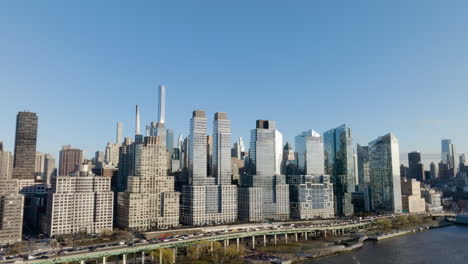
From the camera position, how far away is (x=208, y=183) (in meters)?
179

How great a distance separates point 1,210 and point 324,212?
149m

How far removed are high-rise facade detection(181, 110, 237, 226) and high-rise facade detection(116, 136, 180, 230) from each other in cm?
976

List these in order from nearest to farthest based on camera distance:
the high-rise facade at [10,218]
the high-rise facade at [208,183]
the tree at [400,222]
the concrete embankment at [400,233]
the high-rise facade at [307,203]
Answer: the high-rise facade at [10,218], the concrete embankment at [400,233], the high-rise facade at [208,183], the tree at [400,222], the high-rise facade at [307,203]

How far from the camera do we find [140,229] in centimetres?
14875

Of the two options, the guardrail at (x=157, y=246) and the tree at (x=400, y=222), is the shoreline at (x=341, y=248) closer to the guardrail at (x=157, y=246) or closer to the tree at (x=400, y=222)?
the tree at (x=400, y=222)

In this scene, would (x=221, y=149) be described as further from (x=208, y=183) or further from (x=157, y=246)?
(x=157, y=246)

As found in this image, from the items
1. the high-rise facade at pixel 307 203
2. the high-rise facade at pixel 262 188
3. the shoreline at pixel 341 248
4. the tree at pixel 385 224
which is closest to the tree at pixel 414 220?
the shoreline at pixel 341 248

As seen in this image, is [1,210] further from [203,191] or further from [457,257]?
[457,257]

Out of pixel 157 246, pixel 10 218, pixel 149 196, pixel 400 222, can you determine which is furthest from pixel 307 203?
pixel 10 218

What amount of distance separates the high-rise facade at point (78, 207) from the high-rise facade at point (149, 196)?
8157mm

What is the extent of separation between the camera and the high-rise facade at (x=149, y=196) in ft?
493

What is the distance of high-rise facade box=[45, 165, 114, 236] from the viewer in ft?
445

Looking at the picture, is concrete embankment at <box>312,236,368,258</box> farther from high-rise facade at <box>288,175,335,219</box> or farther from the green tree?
high-rise facade at <box>288,175,335,219</box>

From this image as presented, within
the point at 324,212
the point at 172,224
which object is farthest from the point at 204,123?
the point at 324,212
